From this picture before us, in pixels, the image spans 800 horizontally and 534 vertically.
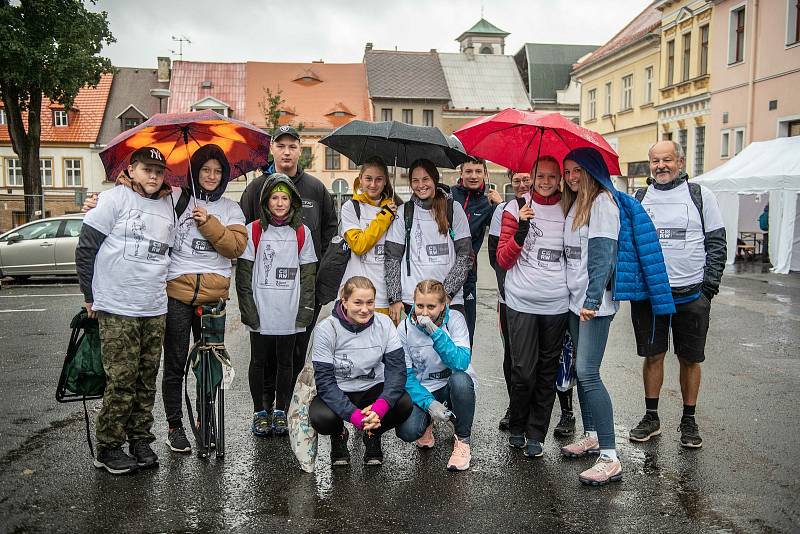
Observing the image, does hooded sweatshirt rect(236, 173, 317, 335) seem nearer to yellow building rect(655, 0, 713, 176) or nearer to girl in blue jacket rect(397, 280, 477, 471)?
girl in blue jacket rect(397, 280, 477, 471)

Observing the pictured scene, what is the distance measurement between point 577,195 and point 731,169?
18.5 metres

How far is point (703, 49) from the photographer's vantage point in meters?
30.6

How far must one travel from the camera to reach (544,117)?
16.5 ft

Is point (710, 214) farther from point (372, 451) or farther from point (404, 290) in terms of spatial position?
point (372, 451)

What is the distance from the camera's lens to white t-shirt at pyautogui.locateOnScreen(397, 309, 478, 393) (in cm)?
532

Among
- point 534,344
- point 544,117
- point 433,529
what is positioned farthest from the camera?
point 534,344

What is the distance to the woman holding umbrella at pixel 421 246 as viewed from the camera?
571 centimetres

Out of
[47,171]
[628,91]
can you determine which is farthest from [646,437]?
[47,171]

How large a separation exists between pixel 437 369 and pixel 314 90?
53.2 metres

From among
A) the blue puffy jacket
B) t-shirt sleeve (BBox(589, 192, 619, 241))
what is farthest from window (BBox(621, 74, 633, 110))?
t-shirt sleeve (BBox(589, 192, 619, 241))

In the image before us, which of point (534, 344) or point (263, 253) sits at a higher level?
point (263, 253)

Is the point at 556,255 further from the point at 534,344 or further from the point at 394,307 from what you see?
the point at 394,307

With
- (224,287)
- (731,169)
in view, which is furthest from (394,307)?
(731,169)

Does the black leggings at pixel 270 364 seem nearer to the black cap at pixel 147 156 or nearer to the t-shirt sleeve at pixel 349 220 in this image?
the t-shirt sleeve at pixel 349 220
